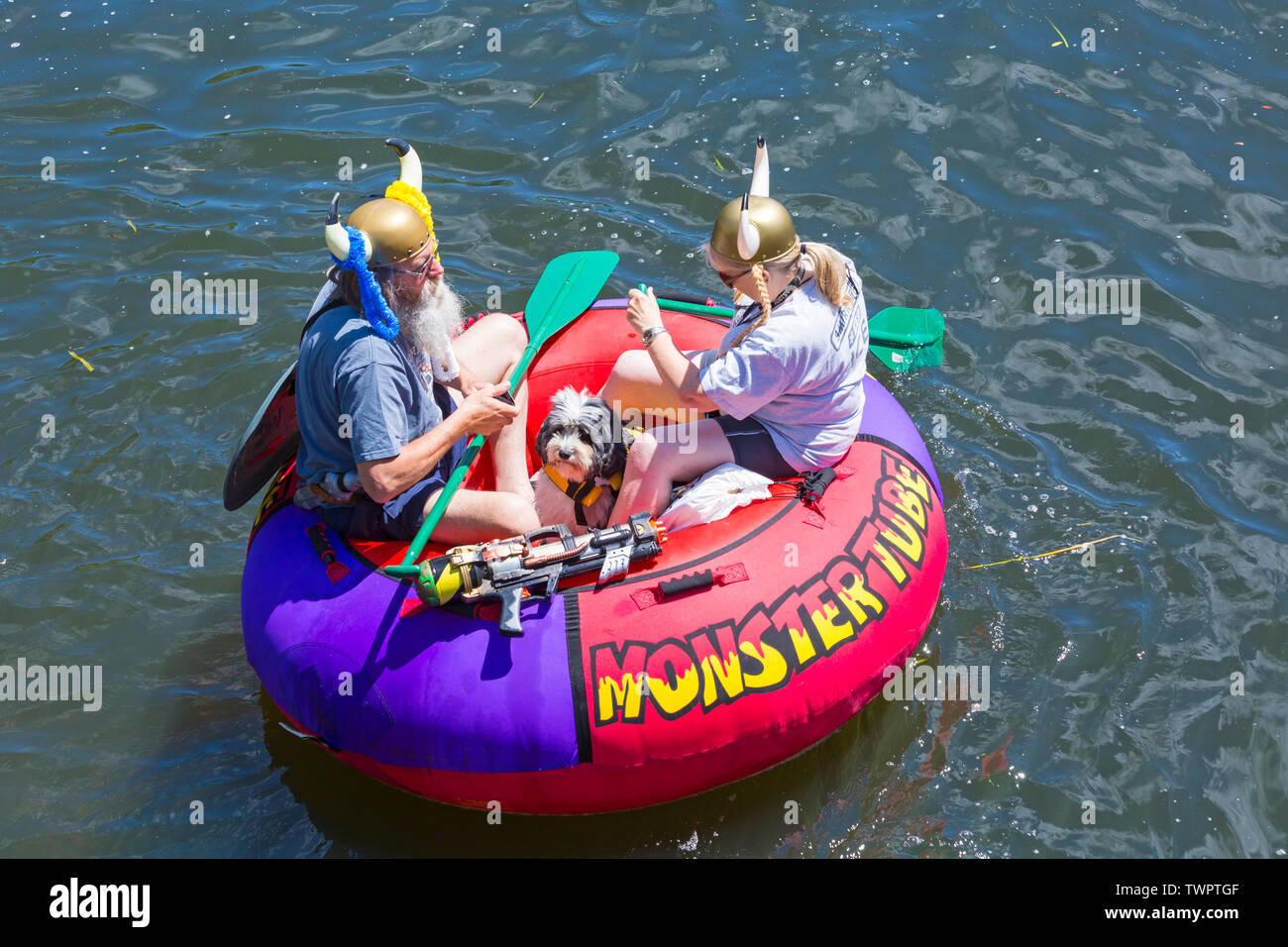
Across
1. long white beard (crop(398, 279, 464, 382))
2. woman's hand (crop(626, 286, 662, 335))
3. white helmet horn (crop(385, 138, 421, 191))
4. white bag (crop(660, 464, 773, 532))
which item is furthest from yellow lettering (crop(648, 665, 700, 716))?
white helmet horn (crop(385, 138, 421, 191))

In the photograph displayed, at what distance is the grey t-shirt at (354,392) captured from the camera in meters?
4.46

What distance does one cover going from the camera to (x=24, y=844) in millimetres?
5047

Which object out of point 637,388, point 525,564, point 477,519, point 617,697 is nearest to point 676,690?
point 617,697

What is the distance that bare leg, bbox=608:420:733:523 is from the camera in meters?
5.01

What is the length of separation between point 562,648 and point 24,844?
8.50 feet

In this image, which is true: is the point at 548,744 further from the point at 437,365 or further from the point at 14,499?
the point at 14,499

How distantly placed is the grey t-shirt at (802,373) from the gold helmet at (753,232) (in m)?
0.24

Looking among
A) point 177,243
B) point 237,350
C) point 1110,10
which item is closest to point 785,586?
point 237,350

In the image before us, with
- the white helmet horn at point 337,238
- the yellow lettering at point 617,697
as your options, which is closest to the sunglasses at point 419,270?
the white helmet horn at point 337,238

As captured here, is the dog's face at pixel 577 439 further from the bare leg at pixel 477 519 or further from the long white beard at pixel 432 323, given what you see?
the long white beard at pixel 432 323

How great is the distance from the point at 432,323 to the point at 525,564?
3.43ft

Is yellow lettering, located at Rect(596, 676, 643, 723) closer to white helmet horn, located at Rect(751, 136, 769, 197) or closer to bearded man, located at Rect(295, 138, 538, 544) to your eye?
bearded man, located at Rect(295, 138, 538, 544)

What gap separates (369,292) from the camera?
439cm

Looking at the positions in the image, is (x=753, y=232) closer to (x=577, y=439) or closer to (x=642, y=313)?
(x=642, y=313)
